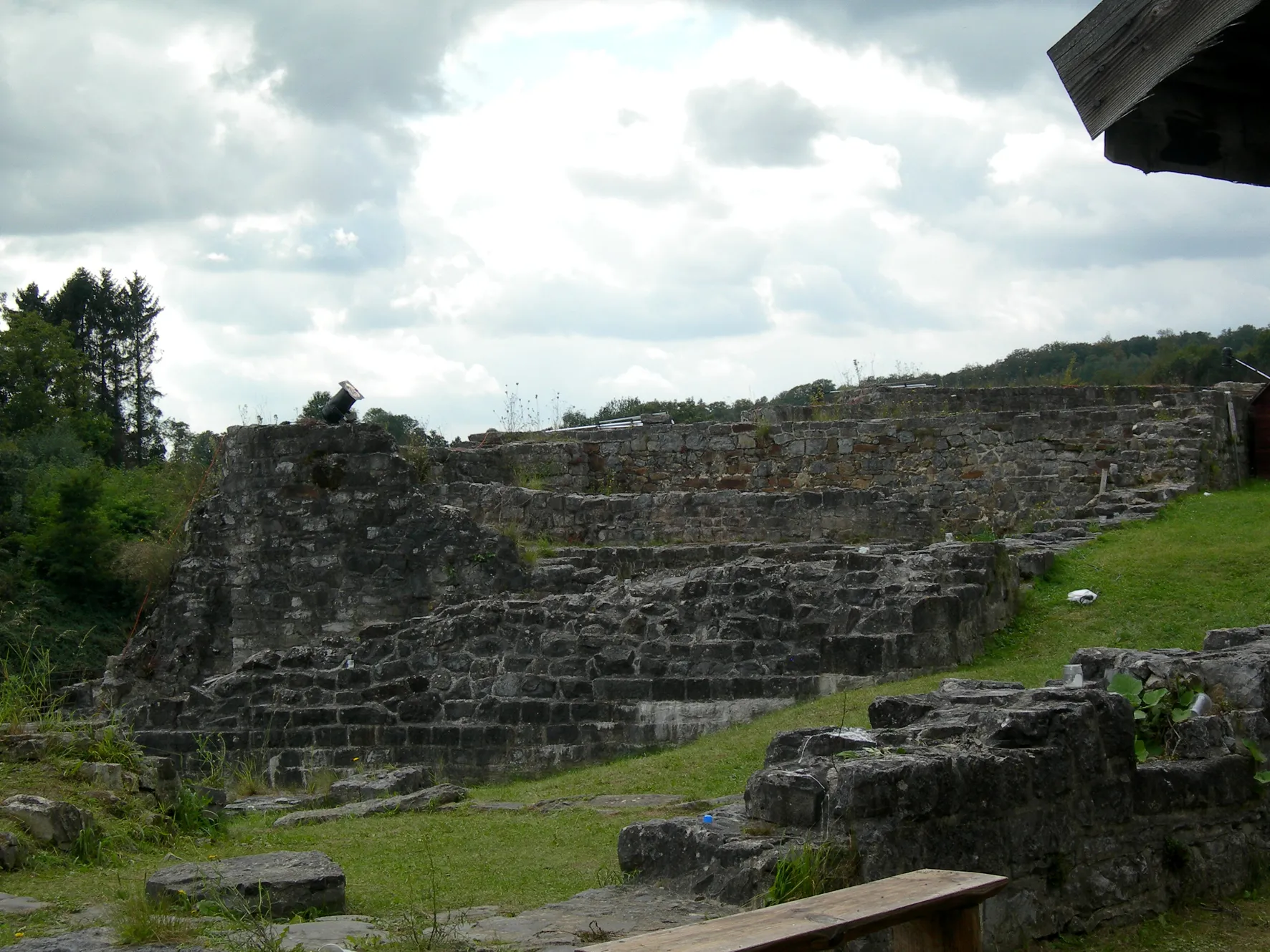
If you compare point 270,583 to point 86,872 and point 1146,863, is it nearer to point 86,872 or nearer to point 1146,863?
point 86,872

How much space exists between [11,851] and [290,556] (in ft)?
29.5

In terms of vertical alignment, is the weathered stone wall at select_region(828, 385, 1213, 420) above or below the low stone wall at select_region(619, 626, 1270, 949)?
above

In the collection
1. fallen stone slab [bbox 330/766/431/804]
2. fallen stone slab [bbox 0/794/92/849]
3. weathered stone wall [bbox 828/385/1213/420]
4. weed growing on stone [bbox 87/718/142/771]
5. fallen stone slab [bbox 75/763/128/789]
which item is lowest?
fallen stone slab [bbox 330/766/431/804]

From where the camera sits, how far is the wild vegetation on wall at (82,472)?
1195 inches

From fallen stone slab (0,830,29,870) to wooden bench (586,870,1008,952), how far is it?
4.16 metres

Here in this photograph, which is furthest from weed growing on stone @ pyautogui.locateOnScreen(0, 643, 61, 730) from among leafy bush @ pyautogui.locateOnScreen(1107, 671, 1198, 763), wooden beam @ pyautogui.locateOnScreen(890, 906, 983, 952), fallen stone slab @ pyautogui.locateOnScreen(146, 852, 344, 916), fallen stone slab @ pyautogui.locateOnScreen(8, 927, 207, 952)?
leafy bush @ pyautogui.locateOnScreen(1107, 671, 1198, 763)

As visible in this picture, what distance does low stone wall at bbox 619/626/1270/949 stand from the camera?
505 cm

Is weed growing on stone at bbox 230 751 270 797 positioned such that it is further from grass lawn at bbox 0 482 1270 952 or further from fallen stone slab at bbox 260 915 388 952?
fallen stone slab at bbox 260 915 388 952

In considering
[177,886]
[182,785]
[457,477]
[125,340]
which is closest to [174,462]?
[125,340]

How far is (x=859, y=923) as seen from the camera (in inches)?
145

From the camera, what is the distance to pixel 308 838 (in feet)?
25.6

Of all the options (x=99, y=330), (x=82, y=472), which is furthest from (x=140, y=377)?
(x=82, y=472)

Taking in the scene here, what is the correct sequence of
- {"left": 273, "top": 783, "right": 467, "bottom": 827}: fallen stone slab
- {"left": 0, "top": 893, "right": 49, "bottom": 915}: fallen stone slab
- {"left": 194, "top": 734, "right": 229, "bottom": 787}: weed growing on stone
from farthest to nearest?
{"left": 194, "top": 734, "right": 229, "bottom": 787}: weed growing on stone, {"left": 273, "top": 783, "right": 467, "bottom": 827}: fallen stone slab, {"left": 0, "top": 893, "right": 49, "bottom": 915}: fallen stone slab

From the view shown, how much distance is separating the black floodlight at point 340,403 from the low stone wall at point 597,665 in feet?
15.4
